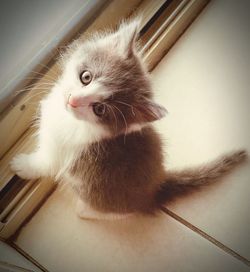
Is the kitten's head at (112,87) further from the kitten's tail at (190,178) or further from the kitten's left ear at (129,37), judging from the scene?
the kitten's tail at (190,178)

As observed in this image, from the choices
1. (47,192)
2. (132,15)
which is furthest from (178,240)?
(132,15)

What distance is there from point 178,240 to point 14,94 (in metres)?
0.66

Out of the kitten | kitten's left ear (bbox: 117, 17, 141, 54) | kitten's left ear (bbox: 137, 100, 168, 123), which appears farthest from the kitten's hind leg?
kitten's left ear (bbox: 117, 17, 141, 54)

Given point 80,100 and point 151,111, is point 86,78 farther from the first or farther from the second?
point 151,111

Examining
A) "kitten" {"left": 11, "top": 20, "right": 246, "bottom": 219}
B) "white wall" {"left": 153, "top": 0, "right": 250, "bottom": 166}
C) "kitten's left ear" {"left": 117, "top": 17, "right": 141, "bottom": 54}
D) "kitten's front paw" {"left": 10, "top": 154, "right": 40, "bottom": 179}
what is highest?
"white wall" {"left": 153, "top": 0, "right": 250, "bottom": 166}

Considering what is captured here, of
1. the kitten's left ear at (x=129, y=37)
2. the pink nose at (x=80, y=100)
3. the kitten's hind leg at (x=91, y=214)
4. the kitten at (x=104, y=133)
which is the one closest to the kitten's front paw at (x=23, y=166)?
the kitten at (x=104, y=133)

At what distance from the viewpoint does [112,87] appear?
91cm

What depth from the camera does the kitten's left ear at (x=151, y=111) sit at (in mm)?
886

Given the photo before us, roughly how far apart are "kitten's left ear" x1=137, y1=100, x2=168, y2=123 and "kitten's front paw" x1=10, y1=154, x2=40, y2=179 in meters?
0.39

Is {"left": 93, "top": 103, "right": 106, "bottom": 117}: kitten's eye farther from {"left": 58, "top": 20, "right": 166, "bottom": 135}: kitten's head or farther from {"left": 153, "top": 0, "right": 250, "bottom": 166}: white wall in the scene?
{"left": 153, "top": 0, "right": 250, "bottom": 166}: white wall

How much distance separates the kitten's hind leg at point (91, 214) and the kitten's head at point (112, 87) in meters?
0.29

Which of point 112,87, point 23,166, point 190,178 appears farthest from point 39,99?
point 190,178

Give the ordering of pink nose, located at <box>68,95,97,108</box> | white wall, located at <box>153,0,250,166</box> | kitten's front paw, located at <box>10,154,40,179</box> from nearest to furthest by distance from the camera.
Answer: pink nose, located at <box>68,95,97,108</box>
kitten's front paw, located at <box>10,154,40,179</box>
white wall, located at <box>153,0,250,166</box>

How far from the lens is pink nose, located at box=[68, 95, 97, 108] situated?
2.88 feet
